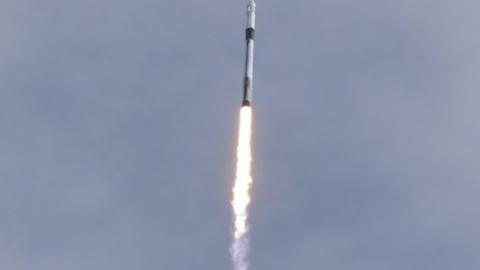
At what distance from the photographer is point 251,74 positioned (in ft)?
561

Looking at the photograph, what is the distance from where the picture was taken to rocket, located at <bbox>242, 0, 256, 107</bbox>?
559 ft

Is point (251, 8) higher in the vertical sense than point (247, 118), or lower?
higher

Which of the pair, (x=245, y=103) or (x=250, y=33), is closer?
(x=245, y=103)

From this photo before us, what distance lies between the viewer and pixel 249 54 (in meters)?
173

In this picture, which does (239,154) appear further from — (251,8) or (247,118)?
(251,8)

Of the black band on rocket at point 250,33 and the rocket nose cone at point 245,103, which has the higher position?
the black band on rocket at point 250,33

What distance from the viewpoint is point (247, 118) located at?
6673 inches

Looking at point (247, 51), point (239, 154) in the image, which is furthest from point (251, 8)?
point (239, 154)

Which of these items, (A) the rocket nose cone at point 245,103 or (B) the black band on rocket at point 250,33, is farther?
(B) the black band on rocket at point 250,33

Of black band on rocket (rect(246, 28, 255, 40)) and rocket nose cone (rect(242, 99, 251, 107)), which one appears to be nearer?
rocket nose cone (rect(242, 99, 251, 107))

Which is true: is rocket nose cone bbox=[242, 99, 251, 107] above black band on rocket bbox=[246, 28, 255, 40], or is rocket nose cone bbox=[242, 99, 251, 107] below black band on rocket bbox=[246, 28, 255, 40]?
below

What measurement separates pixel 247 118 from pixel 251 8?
15.6 metres

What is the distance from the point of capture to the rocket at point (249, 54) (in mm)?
170250

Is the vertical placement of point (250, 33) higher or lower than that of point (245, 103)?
higher
